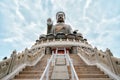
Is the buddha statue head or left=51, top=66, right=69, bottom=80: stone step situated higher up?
the buddha statue head

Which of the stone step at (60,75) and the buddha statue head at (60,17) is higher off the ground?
the buddha statue head at (60,17)

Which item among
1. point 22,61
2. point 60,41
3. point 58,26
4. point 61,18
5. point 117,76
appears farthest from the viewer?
point 61,18

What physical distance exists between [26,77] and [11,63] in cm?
103

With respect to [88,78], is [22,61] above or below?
above

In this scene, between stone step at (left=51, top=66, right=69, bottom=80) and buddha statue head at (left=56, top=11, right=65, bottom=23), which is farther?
buddha statue head at (left=56, top=11, right=65, bottom=23)

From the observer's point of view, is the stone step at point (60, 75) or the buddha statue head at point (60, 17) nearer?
the stone step at point (60, 75)

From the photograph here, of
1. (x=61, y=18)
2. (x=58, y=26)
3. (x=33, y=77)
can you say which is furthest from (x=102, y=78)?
(x=61, y=18)

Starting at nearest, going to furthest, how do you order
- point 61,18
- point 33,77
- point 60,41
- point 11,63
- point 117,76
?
point 117,76
point 33,77
point 11,63
point 60,41
point 61,18

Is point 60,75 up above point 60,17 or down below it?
below

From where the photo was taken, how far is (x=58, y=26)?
30.1 meters

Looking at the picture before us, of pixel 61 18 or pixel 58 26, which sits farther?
pixel 61 18

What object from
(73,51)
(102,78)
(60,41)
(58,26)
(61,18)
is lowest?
(102,78)

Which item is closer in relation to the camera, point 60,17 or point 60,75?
point 60,75

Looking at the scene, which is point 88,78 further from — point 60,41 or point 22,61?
point 60,41
